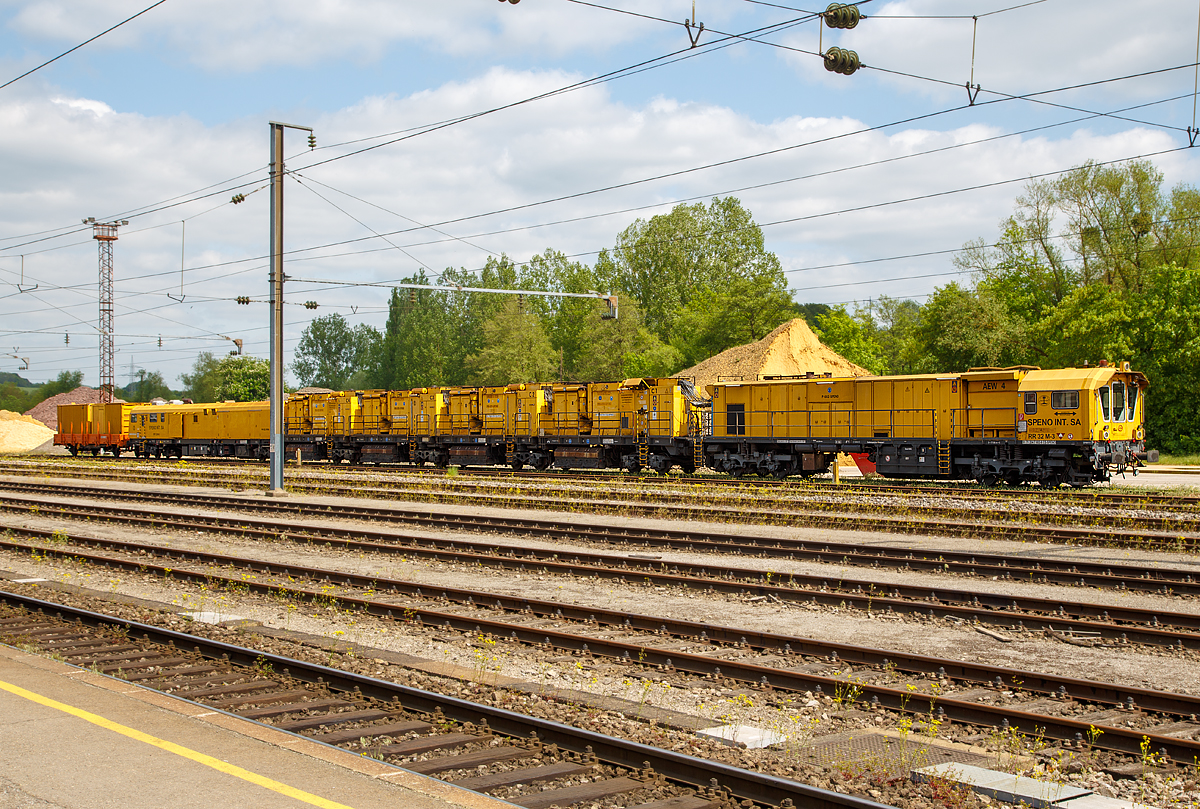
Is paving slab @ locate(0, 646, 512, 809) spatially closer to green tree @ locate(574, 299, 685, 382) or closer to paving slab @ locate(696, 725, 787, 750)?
paving slab @ locate(696, 725, 787, 750)

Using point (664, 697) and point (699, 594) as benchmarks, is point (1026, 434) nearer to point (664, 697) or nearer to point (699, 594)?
point (699, 594)

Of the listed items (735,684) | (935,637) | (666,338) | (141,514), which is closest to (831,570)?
(935,637)

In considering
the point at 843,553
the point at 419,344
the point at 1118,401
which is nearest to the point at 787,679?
the point at 843,553

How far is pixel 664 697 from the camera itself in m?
8.00

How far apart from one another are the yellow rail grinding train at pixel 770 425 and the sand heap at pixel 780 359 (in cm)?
1936

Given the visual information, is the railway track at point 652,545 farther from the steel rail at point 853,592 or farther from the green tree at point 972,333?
the green tree at point 972,333

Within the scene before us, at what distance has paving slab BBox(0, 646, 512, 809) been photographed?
529cm

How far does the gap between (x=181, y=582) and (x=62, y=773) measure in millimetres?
9074

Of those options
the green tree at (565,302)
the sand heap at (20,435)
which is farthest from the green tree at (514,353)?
the sand heap at (20,435)

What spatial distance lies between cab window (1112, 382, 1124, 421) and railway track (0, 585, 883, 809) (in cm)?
2500

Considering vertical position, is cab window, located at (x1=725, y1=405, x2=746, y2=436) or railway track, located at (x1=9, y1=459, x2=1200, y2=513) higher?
cab window, located at (x1=725, y1=405, x2=746, y2=436)

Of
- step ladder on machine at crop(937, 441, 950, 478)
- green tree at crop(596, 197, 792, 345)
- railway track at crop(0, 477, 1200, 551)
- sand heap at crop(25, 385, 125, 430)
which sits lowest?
railway track at crop(0, 477, 1200, 551)

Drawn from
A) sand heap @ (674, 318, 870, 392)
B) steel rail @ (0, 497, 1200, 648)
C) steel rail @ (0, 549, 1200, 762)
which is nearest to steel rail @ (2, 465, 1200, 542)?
steel rail @ (0, 497, 1200, 648)

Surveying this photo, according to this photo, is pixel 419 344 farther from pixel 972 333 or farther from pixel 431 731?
pixel 431 731
